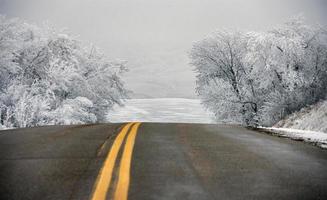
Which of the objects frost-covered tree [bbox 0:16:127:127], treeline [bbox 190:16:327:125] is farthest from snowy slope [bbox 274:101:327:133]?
frost-covered tree [bbox 0:16:127:127]

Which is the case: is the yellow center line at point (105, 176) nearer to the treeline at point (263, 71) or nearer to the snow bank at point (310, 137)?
the snow bank at point (310, 137)

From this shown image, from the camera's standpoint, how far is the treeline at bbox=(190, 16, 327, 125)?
2342 centimetres

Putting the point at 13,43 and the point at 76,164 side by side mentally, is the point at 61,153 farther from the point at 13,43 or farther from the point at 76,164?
the point at 13,43

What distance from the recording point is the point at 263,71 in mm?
26016

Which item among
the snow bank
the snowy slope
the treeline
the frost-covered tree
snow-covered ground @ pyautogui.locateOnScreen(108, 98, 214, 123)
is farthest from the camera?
snow-covered ground @ pyautogui.locateOnScreen(108, 98, 214, 123)

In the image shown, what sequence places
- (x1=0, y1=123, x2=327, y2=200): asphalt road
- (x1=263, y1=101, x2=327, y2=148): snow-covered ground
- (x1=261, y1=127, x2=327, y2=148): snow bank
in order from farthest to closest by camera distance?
(x1=263, y1=101, x2=327, y2=148): snow-covered ground
(x1=261, y1=127, x2=327, y2=148): snow bank
(x1=0, y1=123, x2=327, y2=200): asphalt road

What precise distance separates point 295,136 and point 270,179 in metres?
5.10

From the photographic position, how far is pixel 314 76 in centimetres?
2336

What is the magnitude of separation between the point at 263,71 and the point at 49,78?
13701mm

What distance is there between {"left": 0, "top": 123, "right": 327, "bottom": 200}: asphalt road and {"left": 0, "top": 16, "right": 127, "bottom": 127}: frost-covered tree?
298 inches

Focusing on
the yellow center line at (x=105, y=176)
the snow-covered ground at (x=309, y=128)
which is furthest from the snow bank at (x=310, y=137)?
the yellow center line at (x=105, y=176)

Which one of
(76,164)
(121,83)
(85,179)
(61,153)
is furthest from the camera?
(121,83)

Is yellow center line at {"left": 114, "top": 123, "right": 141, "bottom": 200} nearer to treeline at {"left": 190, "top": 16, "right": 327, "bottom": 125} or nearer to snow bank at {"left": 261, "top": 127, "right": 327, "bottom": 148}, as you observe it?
snow bank at {"left": 261, "top": 127, "right": 327, "bottom": 148}

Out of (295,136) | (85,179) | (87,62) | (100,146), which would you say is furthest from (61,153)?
(87,62)
